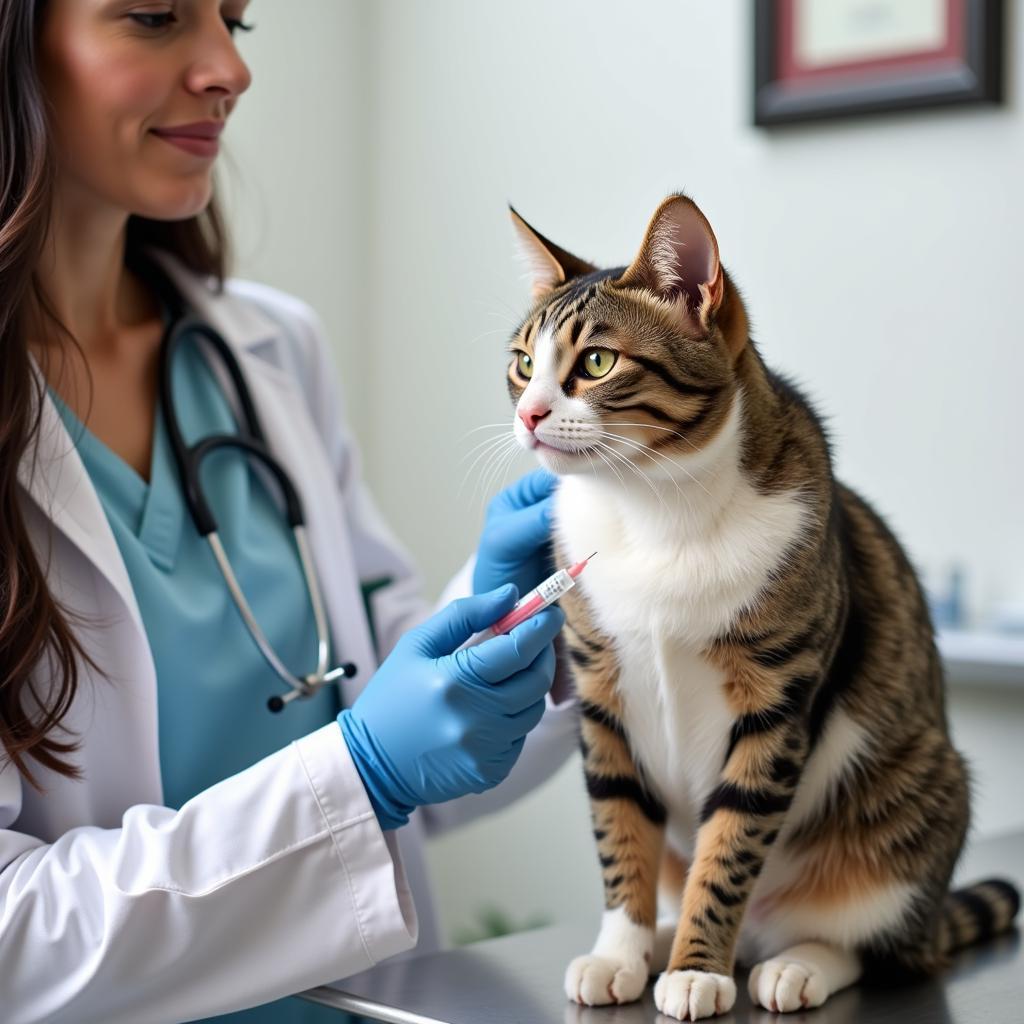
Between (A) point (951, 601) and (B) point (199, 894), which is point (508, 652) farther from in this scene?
(A) point (951, 601)

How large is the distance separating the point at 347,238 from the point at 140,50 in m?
1.24

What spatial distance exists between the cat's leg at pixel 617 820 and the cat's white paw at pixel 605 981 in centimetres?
1

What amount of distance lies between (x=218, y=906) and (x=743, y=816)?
1.25 ft

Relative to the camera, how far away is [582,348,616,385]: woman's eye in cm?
85

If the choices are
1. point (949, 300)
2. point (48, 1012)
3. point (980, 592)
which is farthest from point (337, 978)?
point (949, 300)

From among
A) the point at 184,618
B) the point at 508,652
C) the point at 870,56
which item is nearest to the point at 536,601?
the point at 508,652

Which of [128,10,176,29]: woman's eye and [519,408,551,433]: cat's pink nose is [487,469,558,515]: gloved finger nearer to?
[519,408,551,433]: cat's pink nose

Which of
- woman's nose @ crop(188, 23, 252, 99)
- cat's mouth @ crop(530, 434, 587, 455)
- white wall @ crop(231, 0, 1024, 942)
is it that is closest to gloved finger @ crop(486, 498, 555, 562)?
cat's mouth @ crop(530, 434, 587, 455)

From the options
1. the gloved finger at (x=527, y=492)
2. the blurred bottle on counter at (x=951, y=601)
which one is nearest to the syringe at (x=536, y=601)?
the gloved finger at (x=527, y=492)

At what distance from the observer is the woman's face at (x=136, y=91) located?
1088mm

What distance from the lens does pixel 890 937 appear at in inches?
36.4

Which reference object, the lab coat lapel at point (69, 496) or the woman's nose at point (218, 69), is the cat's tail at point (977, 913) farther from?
the woman's nose at point (218, 69)

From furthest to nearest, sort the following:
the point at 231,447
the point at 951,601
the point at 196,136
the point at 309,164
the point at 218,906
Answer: the point at 309,164, the point at 951,601, the point at 231,447, the point at 196,136, the point at 218,906

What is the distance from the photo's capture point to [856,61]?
1.71 meters
